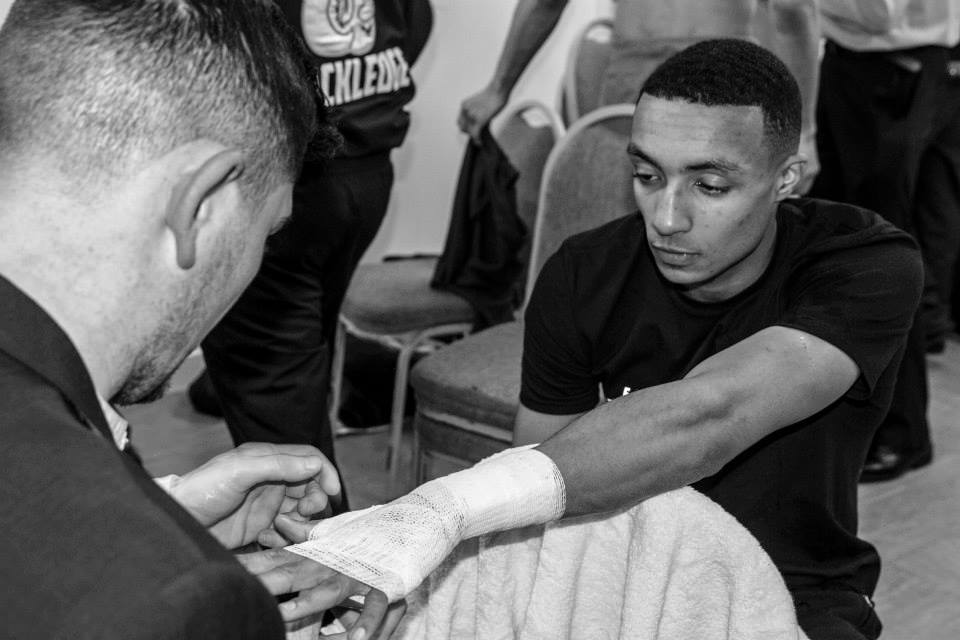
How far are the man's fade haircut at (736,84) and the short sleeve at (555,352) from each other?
26 cm

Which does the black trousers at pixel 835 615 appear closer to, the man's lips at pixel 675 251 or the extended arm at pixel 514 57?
the man's lips at pixel 675 251

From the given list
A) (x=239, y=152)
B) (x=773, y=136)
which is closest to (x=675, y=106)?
(x=773, y=136)

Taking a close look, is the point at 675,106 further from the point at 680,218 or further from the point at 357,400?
the point at 357,400

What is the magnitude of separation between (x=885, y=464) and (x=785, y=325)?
5.57 feet

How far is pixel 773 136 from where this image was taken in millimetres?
1482

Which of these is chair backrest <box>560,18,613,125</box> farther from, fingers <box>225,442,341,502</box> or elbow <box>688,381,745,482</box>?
fingers <box>225,442,341,502</box>

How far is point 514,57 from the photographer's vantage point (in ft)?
8.83

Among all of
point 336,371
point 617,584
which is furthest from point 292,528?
point 336,371

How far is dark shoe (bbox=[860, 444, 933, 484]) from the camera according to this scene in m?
2.89

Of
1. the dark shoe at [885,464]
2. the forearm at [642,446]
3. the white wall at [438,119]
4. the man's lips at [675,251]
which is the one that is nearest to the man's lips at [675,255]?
the man's lips at [675,251]

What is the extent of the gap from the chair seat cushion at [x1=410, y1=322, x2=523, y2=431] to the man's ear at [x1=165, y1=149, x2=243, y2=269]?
1309mm

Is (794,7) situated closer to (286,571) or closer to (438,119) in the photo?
(438,119)

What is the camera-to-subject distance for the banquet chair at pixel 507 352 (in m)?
2.07

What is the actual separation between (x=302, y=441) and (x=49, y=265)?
1.43 metres
